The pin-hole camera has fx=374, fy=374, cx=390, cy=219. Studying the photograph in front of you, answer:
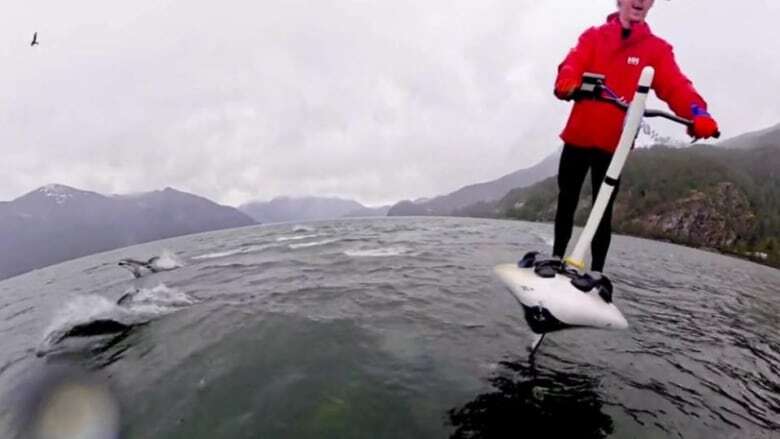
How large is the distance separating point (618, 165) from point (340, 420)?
5175 mm

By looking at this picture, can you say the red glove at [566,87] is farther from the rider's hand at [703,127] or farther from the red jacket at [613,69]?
the rider's hand at [703,127]

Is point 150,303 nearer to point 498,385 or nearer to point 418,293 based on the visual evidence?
point 418,293

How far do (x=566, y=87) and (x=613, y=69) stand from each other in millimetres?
1363

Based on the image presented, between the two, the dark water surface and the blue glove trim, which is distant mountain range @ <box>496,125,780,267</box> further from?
the blue glove trim

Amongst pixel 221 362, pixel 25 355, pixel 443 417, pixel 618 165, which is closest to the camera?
pixel 618 165

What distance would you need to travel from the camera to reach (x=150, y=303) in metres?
13.9

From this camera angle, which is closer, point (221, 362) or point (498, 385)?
point (498, 385)

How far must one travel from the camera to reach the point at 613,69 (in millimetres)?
5629

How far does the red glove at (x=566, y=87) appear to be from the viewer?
491 cm

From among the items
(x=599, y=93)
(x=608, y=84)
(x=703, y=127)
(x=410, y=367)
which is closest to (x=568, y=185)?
(x=599, y=93)

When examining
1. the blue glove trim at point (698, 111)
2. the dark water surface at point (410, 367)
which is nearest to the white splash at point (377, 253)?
the dark water surface at point (410, 367)

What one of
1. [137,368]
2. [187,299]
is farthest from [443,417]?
[187,299]

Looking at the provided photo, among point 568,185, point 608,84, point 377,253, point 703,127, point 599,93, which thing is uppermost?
point 608,84

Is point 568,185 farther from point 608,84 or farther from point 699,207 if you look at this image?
point 699,207
